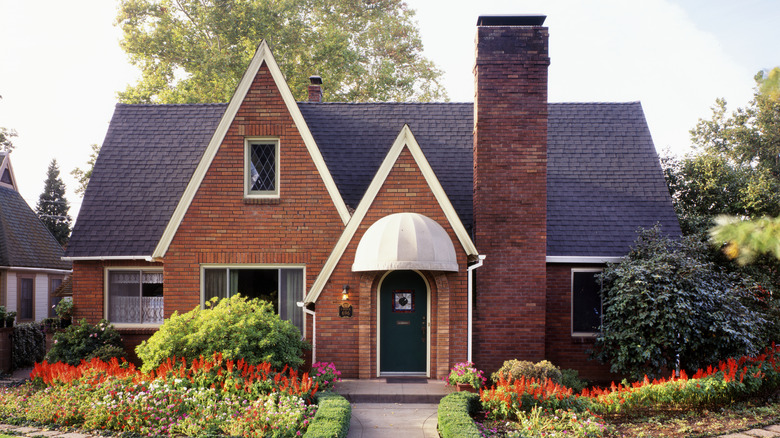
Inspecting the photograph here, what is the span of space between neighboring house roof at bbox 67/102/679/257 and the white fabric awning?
8.02 feet

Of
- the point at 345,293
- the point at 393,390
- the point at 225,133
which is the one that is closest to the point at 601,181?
the point at 345,293

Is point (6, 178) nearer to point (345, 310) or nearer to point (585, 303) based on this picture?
point (345, 310)

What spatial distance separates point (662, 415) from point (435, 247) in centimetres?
508

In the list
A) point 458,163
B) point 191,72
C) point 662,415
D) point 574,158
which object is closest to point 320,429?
point 662,415

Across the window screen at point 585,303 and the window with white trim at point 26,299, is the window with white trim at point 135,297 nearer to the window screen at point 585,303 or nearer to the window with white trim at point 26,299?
the window with white trim at point 26,299

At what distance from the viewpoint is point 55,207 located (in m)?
40.0

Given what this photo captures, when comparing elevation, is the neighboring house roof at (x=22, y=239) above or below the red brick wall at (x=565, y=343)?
above

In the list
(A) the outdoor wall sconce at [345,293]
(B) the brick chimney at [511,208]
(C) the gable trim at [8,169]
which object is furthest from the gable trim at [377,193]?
(C) the gable trim at [8,169]

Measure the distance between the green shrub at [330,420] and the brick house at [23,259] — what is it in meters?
16.0

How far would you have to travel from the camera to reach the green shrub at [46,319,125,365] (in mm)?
12828

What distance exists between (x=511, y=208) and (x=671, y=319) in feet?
13.1

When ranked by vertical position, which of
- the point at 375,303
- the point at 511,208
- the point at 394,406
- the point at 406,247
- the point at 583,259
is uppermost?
the point at 511,208

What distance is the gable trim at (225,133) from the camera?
1316cm

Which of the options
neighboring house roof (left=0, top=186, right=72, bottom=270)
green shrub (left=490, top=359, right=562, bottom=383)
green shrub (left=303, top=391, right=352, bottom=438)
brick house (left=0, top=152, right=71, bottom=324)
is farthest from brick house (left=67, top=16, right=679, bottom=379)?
brick house (left=0, top=152, right=71, bottom=324)
